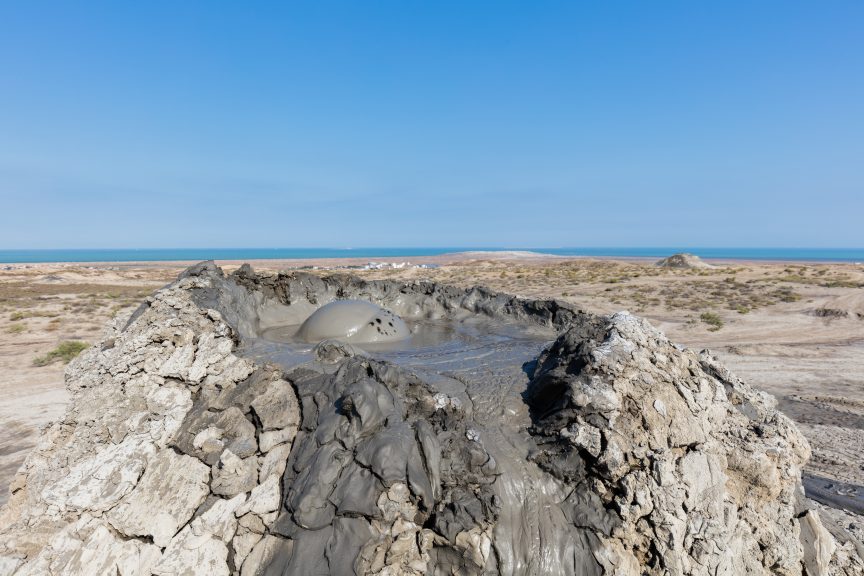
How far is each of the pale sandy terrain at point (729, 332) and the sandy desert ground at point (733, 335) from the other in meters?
0.04

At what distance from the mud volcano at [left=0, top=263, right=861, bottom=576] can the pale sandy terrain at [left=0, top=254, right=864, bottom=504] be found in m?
4.40

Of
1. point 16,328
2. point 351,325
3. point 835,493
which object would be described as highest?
point 351,325

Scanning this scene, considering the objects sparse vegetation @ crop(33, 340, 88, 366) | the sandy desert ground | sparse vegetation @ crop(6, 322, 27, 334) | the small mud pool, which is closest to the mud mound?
the sandy desert ground

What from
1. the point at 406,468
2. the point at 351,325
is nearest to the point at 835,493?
the point at 406,468

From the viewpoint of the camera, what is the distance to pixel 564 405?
4.27m

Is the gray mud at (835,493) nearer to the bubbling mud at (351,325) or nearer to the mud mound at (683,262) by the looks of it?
the bubbling mud at (351,325)

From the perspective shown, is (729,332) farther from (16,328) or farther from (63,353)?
(16,328)

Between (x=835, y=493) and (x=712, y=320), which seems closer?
(x=835, y=493)

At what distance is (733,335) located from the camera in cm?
1655

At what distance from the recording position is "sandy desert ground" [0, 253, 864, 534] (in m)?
8.30

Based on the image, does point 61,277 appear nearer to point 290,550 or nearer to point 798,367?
point 290,550

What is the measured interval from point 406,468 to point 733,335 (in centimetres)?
1723

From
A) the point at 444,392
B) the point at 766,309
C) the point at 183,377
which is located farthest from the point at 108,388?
the point at 766,309

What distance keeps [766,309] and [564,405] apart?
71.9ft
